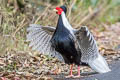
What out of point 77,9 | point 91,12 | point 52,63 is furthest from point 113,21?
point 52,63

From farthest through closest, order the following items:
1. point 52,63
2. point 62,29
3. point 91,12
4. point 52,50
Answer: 1. point 91,12
2. point 52,63
3. point 52,50
4. point 62,29

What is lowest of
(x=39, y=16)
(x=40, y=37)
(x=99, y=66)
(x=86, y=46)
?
(x=99, y=66)

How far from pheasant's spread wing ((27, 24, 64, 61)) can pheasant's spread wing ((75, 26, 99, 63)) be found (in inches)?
29.0

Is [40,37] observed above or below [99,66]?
above

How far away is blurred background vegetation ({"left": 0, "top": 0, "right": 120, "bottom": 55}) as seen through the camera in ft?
26.7

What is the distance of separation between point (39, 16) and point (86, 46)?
9.79 ft

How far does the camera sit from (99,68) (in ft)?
23.2

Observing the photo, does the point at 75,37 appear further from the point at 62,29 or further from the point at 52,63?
the point at 52,63

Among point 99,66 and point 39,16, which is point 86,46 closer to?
point 99,66

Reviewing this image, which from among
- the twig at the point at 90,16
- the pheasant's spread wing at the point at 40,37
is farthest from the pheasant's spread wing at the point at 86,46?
the twig at the point at 90,16

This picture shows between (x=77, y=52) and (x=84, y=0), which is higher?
(x=84, y=0)

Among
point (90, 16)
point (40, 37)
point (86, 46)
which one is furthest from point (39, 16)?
point (90, 16)

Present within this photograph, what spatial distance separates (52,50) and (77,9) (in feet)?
16.0

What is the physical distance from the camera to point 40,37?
752 cm
